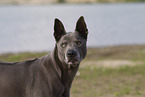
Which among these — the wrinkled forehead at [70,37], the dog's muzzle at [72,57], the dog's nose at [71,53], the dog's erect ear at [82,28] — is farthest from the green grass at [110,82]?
the dog's nose at [71,53]

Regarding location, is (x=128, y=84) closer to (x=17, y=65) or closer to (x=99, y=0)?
(x=17, y=65)

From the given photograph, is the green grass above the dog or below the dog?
below

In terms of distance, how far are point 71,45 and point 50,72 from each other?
696mm

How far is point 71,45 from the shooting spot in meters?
4.46

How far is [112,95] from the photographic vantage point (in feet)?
29.7

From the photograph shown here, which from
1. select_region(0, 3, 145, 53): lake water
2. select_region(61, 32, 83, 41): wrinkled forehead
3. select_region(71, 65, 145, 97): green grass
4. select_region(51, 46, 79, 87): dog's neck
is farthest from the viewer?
select_region(0, 3, 145, 53): lake water

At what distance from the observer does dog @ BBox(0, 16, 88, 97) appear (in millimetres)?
4566

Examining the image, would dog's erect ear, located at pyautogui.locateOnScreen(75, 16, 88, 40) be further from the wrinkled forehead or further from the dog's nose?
the dog's nose

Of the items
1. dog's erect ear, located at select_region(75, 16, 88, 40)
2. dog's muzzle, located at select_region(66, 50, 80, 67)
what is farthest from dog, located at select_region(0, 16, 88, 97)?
dog's muzzle, located at select_region(66, 50, 80, 67)

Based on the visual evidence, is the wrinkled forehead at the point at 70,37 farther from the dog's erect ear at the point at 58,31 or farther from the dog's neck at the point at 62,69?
the dog's neck at the point at 62,69

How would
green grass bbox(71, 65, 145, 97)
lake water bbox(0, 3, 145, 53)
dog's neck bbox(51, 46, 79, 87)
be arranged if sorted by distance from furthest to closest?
1. lake water bbox(0, 3, 145, 53)
2. green grass bbox(71, 65, 145, 97)
3. dog's neck bbox(51, 46, 79, 87)

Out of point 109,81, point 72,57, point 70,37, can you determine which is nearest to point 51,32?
point 109,81

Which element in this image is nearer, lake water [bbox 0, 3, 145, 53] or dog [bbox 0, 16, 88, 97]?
dog [bbox 0, 16, 88, 97]

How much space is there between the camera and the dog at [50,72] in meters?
4.57
